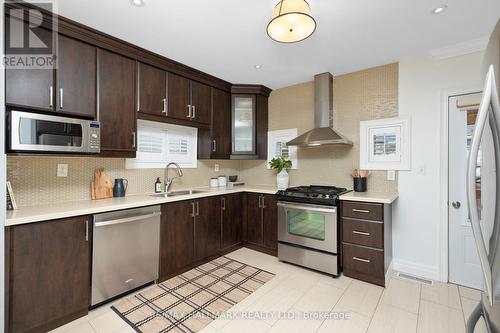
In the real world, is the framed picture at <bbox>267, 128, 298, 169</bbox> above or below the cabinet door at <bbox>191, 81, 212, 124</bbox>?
below

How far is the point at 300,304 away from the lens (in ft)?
7.00

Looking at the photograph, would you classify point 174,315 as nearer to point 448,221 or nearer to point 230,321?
point 230,321

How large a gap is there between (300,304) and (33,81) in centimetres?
292

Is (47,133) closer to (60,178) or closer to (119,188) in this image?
(60,178)

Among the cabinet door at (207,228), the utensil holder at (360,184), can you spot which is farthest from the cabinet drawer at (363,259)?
the cabinet door at (207,228)

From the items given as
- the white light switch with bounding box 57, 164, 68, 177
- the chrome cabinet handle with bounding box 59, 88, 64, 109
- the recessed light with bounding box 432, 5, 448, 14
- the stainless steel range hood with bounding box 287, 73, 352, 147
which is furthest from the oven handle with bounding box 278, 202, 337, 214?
the chrome cabinet handle with bounding box 59, 88, 64, 109

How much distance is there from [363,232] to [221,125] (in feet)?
7.78

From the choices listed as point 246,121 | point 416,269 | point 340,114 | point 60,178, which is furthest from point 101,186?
point 416,269

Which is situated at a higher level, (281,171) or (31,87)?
(31,87)

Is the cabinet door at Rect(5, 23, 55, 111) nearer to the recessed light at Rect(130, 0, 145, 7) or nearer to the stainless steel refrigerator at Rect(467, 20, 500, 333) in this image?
the recessed light at Rect(130, 0, 145, 7)

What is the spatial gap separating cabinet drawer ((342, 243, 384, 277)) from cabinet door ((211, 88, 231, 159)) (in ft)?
6.88

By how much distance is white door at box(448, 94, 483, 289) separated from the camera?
7.89ft

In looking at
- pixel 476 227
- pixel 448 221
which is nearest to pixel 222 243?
pixel 448 221

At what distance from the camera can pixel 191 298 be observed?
2.21 metres
